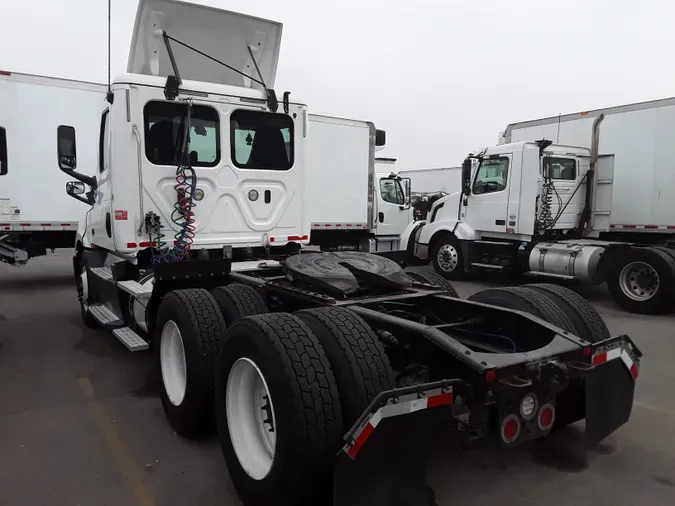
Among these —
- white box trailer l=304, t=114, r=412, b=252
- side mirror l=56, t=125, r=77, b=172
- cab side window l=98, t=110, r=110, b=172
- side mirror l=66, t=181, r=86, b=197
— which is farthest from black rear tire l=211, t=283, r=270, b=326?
white box trailer l=304, t=114, r=412, b=252

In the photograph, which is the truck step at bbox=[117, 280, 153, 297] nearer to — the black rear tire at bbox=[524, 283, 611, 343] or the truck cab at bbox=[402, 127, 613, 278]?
the black rear tire at bbox=[524, 283, 611, 343]

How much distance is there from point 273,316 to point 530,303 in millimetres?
1901

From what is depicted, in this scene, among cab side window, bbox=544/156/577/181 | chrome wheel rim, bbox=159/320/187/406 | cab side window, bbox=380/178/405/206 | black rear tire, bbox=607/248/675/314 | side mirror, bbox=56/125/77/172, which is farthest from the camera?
cab side window, bbox=380/178/405/206

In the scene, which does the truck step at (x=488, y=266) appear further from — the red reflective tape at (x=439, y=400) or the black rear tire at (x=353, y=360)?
the red reflective tape at (x=439, y=400)

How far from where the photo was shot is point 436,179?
87.2 ft

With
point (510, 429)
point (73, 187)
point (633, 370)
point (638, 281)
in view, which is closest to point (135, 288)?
point (73, 187)

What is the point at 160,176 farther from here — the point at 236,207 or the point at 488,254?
the point at 488,254

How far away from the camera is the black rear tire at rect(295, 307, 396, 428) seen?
2.51 metres

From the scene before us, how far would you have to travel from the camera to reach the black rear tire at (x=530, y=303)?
11.7 feet

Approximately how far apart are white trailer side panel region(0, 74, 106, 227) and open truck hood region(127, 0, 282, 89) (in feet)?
15.4

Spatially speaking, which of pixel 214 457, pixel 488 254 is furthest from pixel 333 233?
pixel 214 457

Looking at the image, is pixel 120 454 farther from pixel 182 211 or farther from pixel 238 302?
pixel 182 211

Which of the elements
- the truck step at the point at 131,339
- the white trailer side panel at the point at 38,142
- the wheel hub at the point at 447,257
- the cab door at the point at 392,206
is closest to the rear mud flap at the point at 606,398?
the truck step at the point at 131,339

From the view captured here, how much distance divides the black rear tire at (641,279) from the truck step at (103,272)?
7.68m
